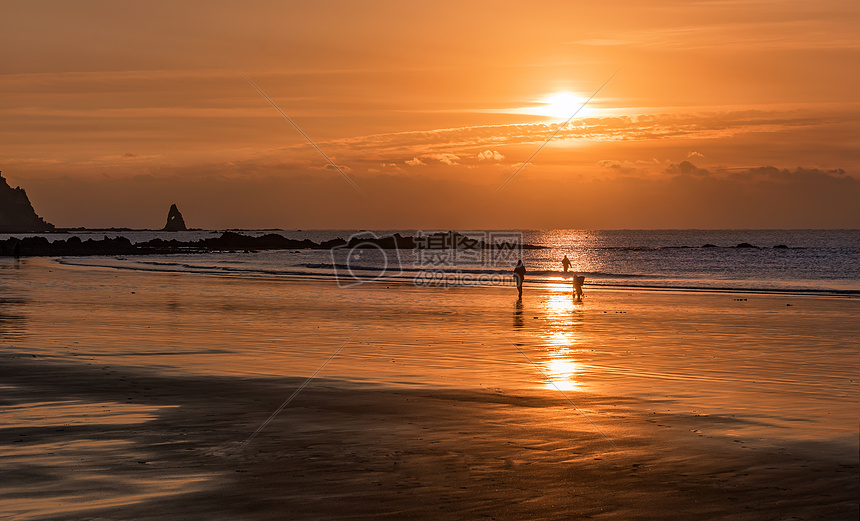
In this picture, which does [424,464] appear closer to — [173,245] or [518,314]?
[518,314]

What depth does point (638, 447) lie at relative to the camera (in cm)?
957

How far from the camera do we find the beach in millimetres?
7590

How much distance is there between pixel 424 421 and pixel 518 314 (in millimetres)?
17768

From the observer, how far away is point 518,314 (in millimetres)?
28469

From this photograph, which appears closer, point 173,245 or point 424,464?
point 424,464

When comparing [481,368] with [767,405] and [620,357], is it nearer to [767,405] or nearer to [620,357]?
[620,357]

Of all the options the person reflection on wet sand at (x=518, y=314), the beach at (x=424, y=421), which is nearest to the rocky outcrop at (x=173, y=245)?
the person reflection on wet sand at (x=518, y=314)

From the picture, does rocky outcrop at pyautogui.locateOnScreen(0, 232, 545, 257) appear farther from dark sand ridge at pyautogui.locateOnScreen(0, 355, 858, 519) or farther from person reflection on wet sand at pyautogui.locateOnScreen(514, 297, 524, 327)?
dark sand ridge at pyautogui.locateOnScreen(0, 355, 858, 519)

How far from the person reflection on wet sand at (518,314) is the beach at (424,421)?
1.71m

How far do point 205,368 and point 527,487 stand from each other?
930 cm

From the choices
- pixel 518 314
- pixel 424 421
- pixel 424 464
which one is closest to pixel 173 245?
pixel 518 314

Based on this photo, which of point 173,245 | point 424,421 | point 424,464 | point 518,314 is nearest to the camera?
point 424,464

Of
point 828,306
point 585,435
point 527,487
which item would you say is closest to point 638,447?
point 585,435

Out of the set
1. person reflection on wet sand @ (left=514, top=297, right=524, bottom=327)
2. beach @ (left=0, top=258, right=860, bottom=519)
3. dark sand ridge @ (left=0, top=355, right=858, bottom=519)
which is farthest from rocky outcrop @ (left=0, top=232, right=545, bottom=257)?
dark sand ridge @ (left=0, top=355, right=858, bottom=519)
